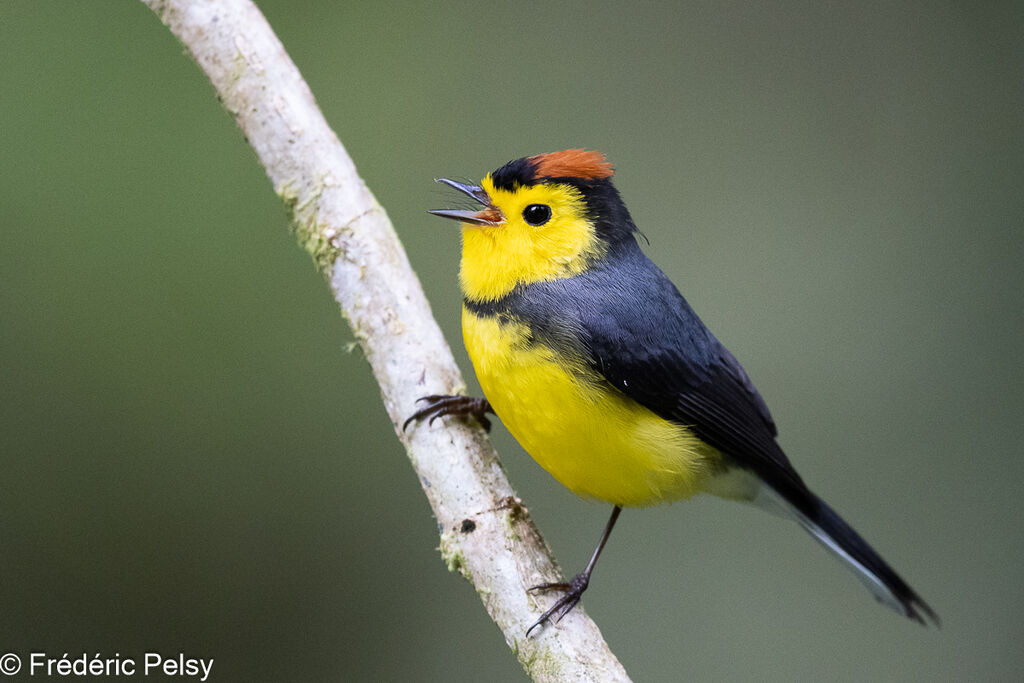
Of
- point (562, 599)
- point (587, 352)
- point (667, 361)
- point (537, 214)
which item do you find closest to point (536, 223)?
point (537, 214)

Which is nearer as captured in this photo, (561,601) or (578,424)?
(561,601)

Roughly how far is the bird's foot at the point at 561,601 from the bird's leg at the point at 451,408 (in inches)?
21.3

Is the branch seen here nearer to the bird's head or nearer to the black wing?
the bird's head

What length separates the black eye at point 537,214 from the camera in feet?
8.89

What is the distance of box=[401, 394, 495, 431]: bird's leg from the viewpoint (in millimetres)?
2668

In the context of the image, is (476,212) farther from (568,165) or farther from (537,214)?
(568,165)

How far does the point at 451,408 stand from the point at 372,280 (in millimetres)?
433

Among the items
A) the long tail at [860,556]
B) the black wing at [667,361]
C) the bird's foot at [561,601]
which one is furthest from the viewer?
the long tail at [860,556]

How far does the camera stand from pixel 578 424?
2537 mm

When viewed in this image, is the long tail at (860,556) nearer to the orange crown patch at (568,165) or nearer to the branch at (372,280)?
the branch at (372,280)

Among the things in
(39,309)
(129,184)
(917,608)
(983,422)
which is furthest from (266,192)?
(983,422)

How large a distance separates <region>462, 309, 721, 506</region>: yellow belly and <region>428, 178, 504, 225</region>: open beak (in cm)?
26

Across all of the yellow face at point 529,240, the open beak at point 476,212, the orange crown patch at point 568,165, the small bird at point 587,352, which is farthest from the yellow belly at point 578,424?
the orange crown patch at point 568,165

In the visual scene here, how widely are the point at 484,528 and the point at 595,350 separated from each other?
543 millimetres
